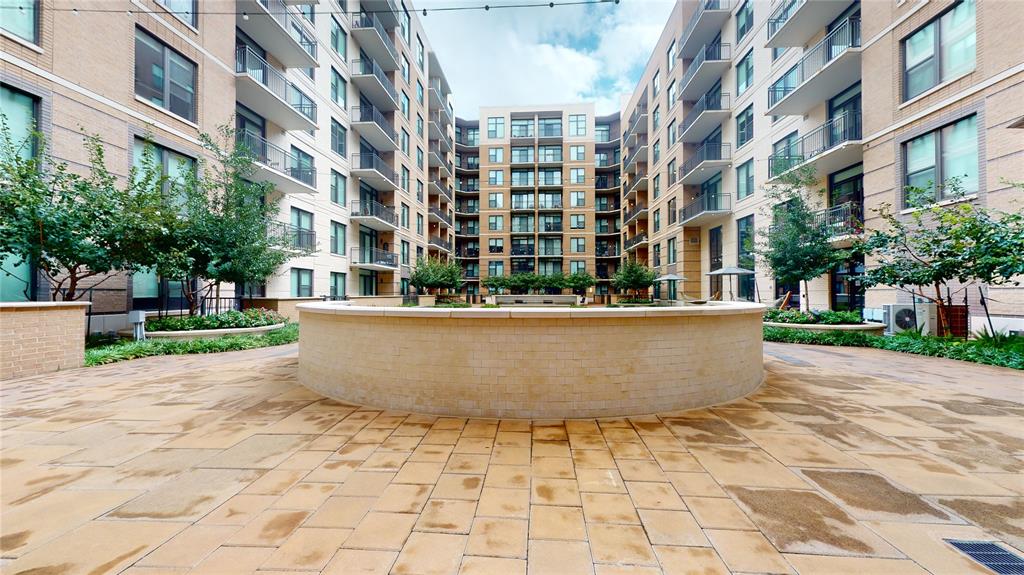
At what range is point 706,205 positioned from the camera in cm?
2309

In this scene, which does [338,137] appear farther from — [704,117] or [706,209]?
[706,209]

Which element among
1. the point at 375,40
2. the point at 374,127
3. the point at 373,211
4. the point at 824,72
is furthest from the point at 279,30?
the point at 824,72

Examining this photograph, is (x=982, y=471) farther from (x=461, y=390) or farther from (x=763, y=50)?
(x=763, y=50)

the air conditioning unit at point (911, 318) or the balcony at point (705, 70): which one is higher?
the balcony at point (705, 70)

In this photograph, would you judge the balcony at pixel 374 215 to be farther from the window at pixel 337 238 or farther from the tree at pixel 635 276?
the tree at pixel 635 276

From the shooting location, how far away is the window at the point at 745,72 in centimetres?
1962

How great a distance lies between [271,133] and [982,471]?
877 inches

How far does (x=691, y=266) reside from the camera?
24812mm

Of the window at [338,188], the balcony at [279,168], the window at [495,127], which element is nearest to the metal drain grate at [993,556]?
the balcony at [279,168]

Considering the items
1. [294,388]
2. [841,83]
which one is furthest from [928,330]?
[294,388]

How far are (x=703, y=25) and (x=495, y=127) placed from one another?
81.6 feet

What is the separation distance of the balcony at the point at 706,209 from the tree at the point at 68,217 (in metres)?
24.0

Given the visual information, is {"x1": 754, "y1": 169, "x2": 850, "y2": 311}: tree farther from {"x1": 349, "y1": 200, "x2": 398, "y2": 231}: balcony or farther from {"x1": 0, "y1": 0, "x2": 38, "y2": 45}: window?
{"x1": 0, "y1": 0, "x2": 38, "y2": 45}: window

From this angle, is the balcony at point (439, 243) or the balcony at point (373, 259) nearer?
the balcony at point (373, 259)
